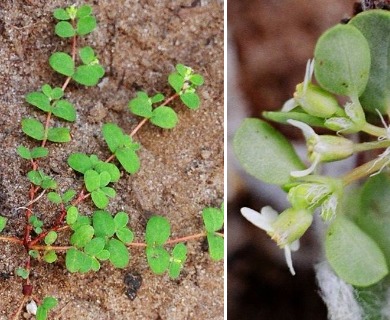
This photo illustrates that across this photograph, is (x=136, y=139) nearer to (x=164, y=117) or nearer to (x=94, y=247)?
(x=164, y=117)

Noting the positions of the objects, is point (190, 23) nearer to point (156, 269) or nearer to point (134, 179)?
point (134, 179)

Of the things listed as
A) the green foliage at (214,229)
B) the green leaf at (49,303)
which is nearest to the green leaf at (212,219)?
the green foliage at (214,229)

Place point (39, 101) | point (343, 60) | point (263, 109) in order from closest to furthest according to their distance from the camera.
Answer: point (343, 60) < point (263, 109) < point (39, 101)

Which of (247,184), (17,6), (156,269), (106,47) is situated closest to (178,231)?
(156,269)

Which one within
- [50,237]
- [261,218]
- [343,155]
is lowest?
[50,237]

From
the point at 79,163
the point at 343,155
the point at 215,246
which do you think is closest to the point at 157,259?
the point at 215,246

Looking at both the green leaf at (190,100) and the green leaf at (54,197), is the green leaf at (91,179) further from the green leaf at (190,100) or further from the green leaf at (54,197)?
the green leaf at (190,100)

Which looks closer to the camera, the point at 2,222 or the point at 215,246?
the point at 2,222

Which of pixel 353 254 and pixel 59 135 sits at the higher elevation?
pixel 353 254
